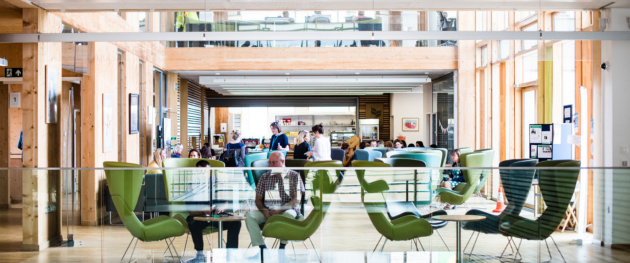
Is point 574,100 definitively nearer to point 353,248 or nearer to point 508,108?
point 508,108

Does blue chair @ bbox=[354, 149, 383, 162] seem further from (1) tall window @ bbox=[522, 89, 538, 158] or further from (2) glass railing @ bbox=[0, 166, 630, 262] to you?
(2) glass railing @ bbox=[0, 166, 630, 262]

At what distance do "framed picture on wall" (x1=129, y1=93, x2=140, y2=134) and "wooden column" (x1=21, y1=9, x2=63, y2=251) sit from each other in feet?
6.50

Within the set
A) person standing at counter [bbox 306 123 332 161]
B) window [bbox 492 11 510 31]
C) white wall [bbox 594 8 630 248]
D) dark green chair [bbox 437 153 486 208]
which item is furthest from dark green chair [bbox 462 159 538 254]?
window [bbox 492 11 510 31]

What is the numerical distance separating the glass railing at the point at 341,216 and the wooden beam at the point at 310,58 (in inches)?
276

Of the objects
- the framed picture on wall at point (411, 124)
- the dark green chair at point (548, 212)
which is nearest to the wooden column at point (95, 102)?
the dark green chair at point (548, 212)

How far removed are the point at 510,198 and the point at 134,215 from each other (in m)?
3.55

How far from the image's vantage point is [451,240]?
4871mm

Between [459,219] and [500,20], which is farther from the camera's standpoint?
[500,20]

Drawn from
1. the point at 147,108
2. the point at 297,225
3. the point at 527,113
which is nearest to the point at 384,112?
the point at 527,113

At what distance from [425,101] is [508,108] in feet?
19.2

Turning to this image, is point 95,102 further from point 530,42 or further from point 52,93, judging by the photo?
point 530,42

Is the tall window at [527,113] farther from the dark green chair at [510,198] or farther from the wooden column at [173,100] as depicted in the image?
the wooden column at [173,100]

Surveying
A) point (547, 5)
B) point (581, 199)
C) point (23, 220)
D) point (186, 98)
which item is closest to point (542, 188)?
point (581, 199)

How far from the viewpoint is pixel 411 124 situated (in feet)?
60.1
